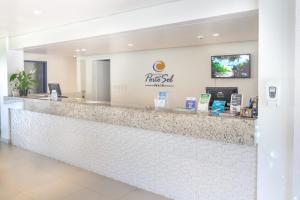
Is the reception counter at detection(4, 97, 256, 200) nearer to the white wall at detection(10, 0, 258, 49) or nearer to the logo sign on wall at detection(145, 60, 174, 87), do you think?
the white wall at detection(10, 0, 258, 49)

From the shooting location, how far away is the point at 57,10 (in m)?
3.74

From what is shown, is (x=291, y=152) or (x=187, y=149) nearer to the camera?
(x=291, y=152)

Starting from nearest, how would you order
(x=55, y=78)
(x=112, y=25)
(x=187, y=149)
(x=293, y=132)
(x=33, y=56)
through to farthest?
(x=293, y=132) → (x=187, y=149) → (x=112, y=25) → (x=33, y=56) → (x=55, y=78)

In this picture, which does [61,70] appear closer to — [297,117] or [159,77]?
[159,77]

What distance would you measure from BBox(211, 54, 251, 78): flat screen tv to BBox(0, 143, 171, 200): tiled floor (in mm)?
3670

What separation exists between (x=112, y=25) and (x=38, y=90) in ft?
23.9

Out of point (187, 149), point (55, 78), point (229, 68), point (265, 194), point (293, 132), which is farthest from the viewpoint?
point (55, 78)

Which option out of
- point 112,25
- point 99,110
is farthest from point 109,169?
point 112,25

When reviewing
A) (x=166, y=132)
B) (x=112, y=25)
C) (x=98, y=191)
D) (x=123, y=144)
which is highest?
(x=112, y=25)

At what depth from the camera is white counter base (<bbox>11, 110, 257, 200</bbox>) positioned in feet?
9.02

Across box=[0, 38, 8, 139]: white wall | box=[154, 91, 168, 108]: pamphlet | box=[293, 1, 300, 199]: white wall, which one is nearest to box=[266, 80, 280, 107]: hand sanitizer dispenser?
box=[293, 1, 300, 199]: white wall

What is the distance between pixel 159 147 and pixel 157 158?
0.15 meters

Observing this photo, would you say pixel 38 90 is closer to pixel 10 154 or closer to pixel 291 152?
pixel 10 154

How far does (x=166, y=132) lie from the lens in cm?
323
